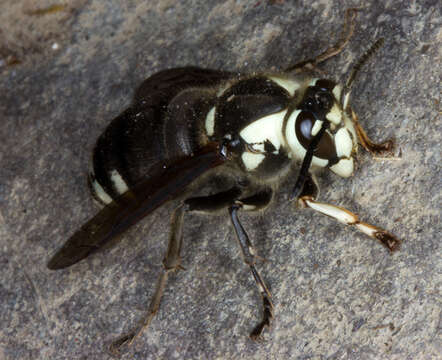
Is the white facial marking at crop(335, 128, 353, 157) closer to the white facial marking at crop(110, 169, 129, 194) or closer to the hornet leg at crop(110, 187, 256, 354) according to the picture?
the hornet leg at crop(110, 187, 256, 354)

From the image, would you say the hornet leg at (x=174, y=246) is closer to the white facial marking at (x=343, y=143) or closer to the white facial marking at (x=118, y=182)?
the white facial marking at (x=118, y=182)

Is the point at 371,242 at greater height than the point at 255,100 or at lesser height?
lesser

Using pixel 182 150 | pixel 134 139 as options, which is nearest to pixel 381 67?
pixel 182 150

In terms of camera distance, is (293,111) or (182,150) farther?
(182,150)

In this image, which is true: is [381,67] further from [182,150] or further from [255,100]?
[182,150]

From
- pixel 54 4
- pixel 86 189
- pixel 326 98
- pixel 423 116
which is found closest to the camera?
pixel 326 98

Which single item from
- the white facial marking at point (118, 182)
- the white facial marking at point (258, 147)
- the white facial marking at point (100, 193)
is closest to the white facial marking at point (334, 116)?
the white facial marking at point (258, 147)

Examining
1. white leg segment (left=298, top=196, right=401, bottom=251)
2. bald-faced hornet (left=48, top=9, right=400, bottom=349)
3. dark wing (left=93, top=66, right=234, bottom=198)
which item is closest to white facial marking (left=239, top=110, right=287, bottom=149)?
bald-faced hornet (left=48, top=9, right=400, bottom=349)
